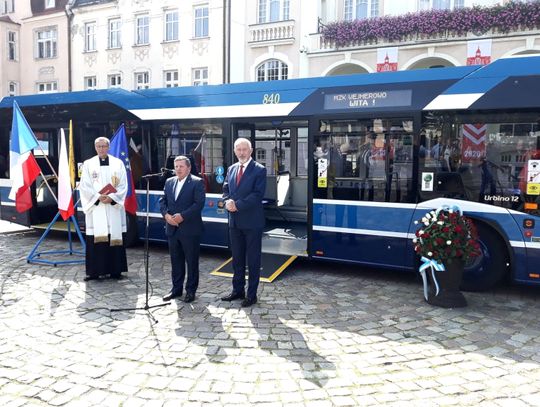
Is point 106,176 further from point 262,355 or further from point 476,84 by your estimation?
point 476,84

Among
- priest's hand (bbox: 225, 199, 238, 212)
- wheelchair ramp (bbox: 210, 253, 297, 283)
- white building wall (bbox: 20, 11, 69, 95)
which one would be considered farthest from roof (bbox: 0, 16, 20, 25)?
priest's hand (bbox: 225, 199, 238, 212)

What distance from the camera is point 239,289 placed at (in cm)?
629

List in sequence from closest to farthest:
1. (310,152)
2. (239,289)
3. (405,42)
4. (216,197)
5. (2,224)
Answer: (239,289), (310,152), (216,197), (2,224), (405,42)

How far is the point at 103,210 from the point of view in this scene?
7.25 meters

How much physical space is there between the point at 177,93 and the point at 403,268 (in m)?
4.87

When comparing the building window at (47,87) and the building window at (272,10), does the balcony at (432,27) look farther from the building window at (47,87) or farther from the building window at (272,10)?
the building window at (47,87)

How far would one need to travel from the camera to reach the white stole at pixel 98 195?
7.16 meters

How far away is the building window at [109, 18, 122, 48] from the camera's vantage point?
26.5 m

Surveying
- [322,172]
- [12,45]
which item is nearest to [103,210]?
[322,172]

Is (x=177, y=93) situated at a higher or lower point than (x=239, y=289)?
higher

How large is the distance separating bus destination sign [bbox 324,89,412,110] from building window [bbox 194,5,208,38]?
700 inches

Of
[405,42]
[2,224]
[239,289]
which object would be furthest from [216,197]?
[405,42]

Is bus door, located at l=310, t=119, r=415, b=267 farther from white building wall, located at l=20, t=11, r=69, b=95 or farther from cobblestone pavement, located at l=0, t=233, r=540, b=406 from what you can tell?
white building wall, located at l=20, t=11, r=69, b=95

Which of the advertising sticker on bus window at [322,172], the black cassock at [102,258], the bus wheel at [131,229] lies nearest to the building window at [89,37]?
the bus wheel at [131,229]
